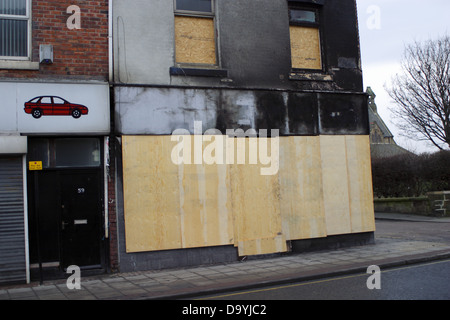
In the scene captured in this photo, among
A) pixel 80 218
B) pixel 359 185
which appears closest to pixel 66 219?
pixel 80 218

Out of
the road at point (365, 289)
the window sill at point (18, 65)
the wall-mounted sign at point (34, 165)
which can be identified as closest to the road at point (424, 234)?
the road at point (365, 289)

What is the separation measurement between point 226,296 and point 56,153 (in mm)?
4788

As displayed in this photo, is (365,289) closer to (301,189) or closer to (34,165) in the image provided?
(301,189)

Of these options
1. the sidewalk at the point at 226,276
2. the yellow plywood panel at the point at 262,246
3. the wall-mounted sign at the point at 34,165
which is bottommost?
the sidewalk at the point at 226,276

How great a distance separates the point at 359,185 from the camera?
1108 centimetres

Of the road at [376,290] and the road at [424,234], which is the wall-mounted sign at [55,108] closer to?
the road at [376,290]

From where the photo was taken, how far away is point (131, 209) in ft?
29.2

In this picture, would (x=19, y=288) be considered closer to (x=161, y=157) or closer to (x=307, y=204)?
(x=161, y=157)

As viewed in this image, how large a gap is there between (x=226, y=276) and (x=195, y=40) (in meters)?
5.72

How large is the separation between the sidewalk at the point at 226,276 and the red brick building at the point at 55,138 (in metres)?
0.81

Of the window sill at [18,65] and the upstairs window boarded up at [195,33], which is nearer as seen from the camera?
the window sill at [18,65]

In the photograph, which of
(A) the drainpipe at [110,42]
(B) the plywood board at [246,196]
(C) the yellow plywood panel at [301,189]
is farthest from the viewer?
(C) the yellow plywood panel at [301,189]

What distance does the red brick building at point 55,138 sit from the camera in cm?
831

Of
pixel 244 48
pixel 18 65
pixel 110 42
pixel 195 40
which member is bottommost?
pixel 18 65
